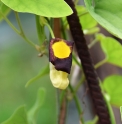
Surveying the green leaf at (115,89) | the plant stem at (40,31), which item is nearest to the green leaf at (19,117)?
the plant stem at (40,31)

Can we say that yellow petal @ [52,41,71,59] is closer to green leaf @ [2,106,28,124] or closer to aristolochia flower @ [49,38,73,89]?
aristolochia flower @ [49,38,73,89]

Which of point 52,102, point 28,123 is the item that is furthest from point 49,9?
point 52,102

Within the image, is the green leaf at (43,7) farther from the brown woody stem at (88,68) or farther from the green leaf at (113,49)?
the green leaf at (113,49)

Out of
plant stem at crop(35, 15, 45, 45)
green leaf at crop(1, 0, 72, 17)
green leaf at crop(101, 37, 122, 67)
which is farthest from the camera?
green leaf at crop(101, 37, 122, 67)

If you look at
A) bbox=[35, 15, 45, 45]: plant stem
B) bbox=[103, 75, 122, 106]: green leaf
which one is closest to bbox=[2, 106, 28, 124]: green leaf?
bbox=[35, 15, 45, 45]: plant stem

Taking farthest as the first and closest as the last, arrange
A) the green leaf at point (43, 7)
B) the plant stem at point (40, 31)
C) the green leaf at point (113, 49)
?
the green leaf at point (113, 49)
the plant stem at point (40, 31)
the green leaf at point (43, 7)

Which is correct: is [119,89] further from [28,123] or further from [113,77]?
[28,123]

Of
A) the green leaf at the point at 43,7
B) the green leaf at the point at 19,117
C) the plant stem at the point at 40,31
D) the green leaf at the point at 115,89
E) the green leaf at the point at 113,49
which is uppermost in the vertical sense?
the green leaf at the point at 43,7
